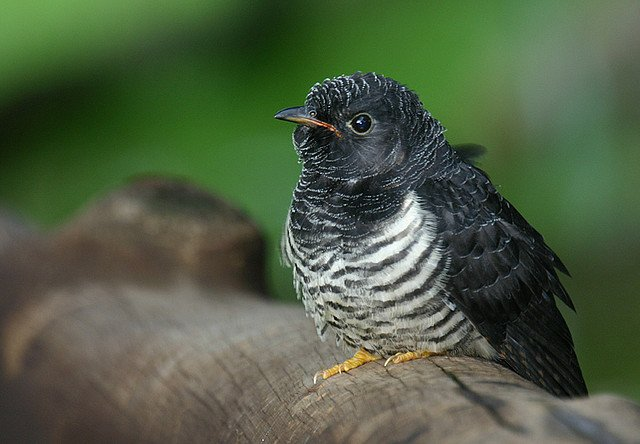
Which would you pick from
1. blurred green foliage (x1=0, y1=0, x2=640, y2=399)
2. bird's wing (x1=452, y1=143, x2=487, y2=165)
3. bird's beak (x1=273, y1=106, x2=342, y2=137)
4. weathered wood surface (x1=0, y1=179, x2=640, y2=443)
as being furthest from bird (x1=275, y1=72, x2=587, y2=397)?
blurred green foliage (x1=0, y1=0, x2=640, y2=399)

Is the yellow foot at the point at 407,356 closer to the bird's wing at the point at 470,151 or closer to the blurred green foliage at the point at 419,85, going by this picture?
the bird's wing at the point at 470,151

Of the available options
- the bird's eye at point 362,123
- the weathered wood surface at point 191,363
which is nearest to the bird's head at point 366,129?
the bird's eye at point 362,123

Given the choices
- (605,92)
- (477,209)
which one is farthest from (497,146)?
(477,209)

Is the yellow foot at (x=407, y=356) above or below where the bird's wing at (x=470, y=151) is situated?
below

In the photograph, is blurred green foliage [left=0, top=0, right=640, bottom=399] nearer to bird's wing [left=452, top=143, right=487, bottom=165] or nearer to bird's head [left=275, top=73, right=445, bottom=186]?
bird's wing [left=452, top=143, right=487, bottom=165]

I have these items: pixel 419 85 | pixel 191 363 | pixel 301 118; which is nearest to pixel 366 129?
pixel 301 118
